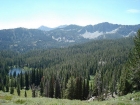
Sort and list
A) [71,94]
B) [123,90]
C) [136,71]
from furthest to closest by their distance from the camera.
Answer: [71,94]
[123,90]
[136,71]

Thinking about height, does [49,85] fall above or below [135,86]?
below

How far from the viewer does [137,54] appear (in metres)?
51.3

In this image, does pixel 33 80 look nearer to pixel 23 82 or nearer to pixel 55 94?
pixel 23 82

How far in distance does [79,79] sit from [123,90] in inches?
1015

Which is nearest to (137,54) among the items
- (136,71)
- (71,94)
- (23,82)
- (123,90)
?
(136,71)

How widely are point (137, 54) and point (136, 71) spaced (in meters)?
5.03

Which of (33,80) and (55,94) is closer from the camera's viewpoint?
(55,94)

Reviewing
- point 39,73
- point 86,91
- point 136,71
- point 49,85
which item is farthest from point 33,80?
point 136,71

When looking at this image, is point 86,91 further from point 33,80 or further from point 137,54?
point 33,80

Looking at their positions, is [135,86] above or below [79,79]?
above

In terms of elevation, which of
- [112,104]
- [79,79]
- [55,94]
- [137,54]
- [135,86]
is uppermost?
[137,54]

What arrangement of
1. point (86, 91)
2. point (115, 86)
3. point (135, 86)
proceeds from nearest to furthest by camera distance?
point (135, 86) < point (86, 91) < point (115, 86)

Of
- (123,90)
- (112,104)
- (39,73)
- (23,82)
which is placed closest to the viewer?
(112,104)

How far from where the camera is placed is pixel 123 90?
65.9 metres
